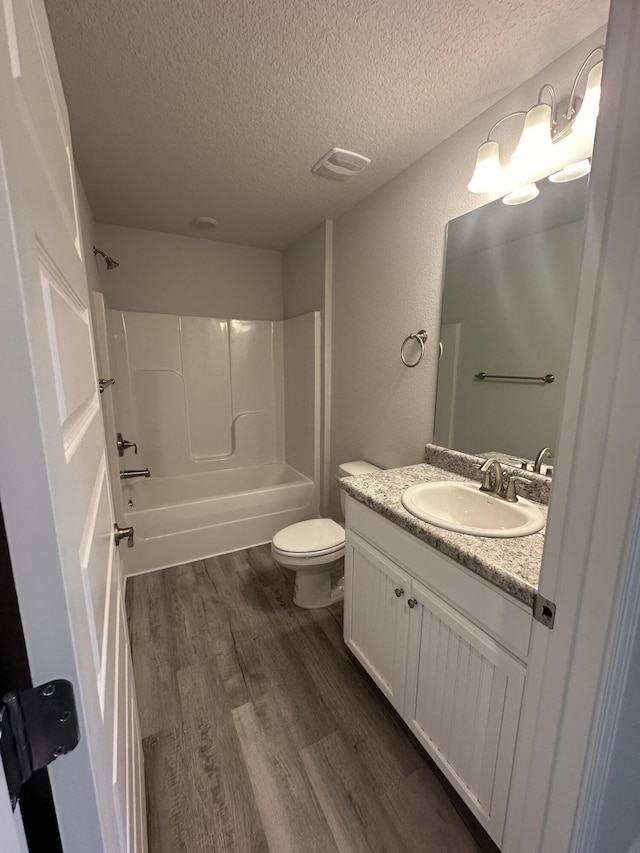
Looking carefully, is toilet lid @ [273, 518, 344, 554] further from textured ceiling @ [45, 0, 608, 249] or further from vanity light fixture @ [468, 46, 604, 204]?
textured ceiling @ [45, 0, 608, 249]

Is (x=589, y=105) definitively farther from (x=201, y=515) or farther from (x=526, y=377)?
(x=201, y=515)

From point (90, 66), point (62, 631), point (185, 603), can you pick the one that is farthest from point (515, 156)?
point (185, 603)

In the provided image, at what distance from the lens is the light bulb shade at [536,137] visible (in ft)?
3.84

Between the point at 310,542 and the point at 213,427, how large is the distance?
5.43ft

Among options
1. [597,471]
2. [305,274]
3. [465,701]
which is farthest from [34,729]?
[305,274]

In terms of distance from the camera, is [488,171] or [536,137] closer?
[536,137]

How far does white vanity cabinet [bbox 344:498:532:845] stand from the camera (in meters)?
0.89

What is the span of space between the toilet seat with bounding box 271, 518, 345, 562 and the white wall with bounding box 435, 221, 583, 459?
2.73 ft

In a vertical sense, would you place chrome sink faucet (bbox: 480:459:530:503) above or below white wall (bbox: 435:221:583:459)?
below

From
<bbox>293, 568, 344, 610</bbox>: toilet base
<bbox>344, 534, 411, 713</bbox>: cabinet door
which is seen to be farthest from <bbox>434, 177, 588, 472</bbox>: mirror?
<bbox>293, 568, 344, 610</bbox>: toilet base

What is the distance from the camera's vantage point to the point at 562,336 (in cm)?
125

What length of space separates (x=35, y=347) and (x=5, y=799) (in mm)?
386

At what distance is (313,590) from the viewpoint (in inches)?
80.0

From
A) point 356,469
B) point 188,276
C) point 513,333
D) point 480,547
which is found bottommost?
point 356,469
